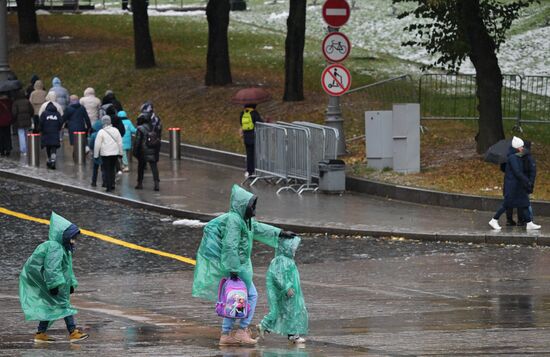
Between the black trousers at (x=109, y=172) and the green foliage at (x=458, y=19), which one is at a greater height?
the green foliage at (x=458, y=19)

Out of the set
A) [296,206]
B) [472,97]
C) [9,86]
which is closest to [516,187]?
[296,206]

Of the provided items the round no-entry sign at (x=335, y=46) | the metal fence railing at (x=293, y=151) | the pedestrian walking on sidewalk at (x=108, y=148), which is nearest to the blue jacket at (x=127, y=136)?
the pedestrian walking on sidewalk at (x=108, y=148)

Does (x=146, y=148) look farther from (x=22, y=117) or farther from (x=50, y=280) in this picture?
(x=50, y=280)

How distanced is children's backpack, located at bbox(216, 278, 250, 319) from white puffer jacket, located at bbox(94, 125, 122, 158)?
37.2 ft

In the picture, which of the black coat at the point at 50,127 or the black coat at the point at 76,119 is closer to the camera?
the black coat at the point at 50,127

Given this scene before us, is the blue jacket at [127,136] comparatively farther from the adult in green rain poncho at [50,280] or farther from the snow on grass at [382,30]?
the adult in green rain poncho at [50,280]

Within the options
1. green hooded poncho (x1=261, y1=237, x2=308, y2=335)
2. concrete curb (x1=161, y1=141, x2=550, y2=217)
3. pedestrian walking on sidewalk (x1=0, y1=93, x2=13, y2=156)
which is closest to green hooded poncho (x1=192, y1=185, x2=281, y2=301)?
green hooded poncho (x1=261, y1=237, x2=308, y2=335)

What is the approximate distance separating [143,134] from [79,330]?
1100cm

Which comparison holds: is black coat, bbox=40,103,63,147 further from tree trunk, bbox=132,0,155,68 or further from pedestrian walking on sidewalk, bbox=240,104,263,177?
tree trunk, bbox=132,0,155,68

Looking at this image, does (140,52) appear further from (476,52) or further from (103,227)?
(103,227)

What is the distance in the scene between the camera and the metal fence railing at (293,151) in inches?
909

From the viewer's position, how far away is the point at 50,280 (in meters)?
11.8

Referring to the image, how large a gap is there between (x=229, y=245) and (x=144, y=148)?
39.0 ft

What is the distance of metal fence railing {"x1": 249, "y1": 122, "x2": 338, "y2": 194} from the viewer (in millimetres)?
23078
